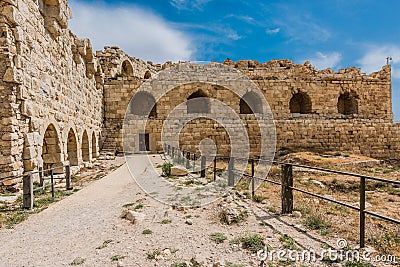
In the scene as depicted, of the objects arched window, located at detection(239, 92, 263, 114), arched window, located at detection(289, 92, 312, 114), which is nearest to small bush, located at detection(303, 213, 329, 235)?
arched window, located at detection(239, 92, 263, 114)

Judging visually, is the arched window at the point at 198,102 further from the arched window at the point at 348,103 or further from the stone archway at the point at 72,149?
the arched window at the point at 348,103

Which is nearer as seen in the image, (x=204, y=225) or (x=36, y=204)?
(x=204, y=225)

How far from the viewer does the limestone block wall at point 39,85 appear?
6.09m

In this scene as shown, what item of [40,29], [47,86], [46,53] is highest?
[40,29]

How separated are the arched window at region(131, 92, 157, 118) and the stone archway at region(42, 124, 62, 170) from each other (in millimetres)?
9477

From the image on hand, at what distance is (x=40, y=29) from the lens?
7855 millimetres

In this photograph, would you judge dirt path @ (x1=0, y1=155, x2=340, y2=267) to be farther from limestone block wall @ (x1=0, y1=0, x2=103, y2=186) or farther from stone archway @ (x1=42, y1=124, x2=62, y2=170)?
stone archway @ (x1=42, y1=124, x2=62, y2=170)

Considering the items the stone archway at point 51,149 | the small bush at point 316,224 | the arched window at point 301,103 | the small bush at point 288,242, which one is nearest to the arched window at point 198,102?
the arched window at point 301,103

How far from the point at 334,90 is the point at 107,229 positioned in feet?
64.3

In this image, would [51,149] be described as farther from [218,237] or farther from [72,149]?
[218,237]

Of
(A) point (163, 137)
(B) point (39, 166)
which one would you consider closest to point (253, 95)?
(A) point (163, 137)

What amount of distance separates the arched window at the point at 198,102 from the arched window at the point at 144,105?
2415 mm

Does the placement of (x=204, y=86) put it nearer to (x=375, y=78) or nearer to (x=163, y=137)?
(x=163, y=137)

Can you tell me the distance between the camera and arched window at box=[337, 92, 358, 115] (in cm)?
2070
